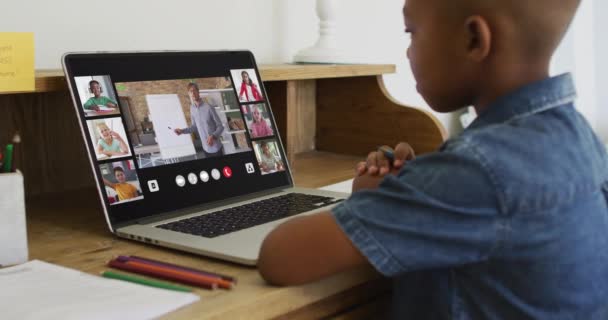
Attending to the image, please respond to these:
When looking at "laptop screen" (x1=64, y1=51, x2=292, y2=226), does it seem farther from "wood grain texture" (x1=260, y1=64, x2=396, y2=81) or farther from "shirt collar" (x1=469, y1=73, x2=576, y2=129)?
"shirt collar" (x1=469, y1=73, x2=576, y2=129)

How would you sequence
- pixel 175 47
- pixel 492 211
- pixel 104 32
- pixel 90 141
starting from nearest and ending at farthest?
1. pixel 492 211
2. pixel 90 141
3. pixel 104 32
4. pixel 175 47

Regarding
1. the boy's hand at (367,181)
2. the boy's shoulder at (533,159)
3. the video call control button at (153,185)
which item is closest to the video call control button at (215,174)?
the video call control button at (153,185)

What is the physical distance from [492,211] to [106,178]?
0.50 meters

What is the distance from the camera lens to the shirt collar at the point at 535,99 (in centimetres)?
72

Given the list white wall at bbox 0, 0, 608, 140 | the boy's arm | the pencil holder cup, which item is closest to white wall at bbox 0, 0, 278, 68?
white wall at bbox 0, 0, 608, 140

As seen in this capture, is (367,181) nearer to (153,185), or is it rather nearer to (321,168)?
(153,185)

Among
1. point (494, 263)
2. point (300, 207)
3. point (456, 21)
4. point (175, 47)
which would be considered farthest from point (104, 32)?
point (494, 263)

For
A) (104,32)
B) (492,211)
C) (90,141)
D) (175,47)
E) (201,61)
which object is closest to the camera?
(492,211)

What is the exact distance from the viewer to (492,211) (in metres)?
0.64

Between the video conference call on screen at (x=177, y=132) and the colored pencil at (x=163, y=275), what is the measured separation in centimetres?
17

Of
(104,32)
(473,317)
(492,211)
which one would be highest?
(104,32)

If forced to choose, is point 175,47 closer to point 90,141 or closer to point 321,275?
point 90,141

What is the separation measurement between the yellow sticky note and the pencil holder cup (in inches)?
6.2

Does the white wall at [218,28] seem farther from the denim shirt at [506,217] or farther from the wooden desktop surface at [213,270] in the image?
the denim shirt at [506,217]
